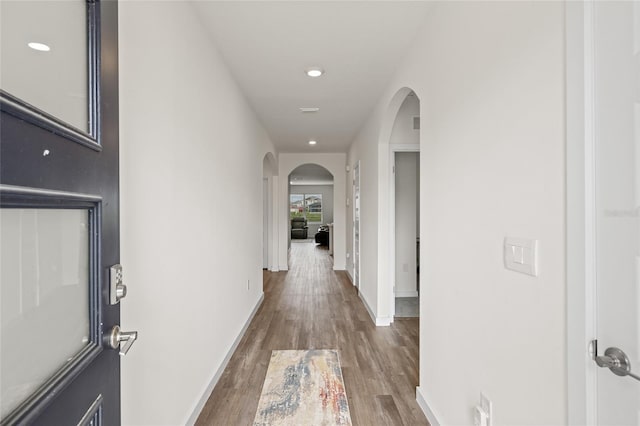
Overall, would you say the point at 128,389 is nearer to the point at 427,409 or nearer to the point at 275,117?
the point at 427,409

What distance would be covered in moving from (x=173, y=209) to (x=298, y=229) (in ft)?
43.7

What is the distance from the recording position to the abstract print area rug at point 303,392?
6.61 feet

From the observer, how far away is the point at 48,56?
67cm

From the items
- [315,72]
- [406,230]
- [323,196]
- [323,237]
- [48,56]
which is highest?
[315,72]

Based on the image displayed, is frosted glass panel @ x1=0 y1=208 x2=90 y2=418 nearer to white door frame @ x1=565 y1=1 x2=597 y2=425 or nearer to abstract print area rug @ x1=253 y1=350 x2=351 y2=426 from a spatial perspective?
white door frame @ x1=565 y1=1 x2=597 y2=425

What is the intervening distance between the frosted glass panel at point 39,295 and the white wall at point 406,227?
4442 mm

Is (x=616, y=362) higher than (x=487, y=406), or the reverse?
(x=616, y=362)

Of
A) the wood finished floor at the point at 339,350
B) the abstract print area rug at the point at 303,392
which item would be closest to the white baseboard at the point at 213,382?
the wood finished floor at the point at 339,350

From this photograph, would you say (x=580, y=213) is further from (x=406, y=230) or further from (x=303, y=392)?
(x=406, y=230)

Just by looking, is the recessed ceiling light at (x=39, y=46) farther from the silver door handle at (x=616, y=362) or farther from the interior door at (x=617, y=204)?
the silver door handle at (x=616, y=362)

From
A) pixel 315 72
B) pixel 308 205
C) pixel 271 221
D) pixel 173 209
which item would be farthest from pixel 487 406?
pixel 308 205

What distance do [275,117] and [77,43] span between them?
372 cm

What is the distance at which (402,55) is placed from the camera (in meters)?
2.62

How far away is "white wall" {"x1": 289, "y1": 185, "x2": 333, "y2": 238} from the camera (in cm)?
1588
